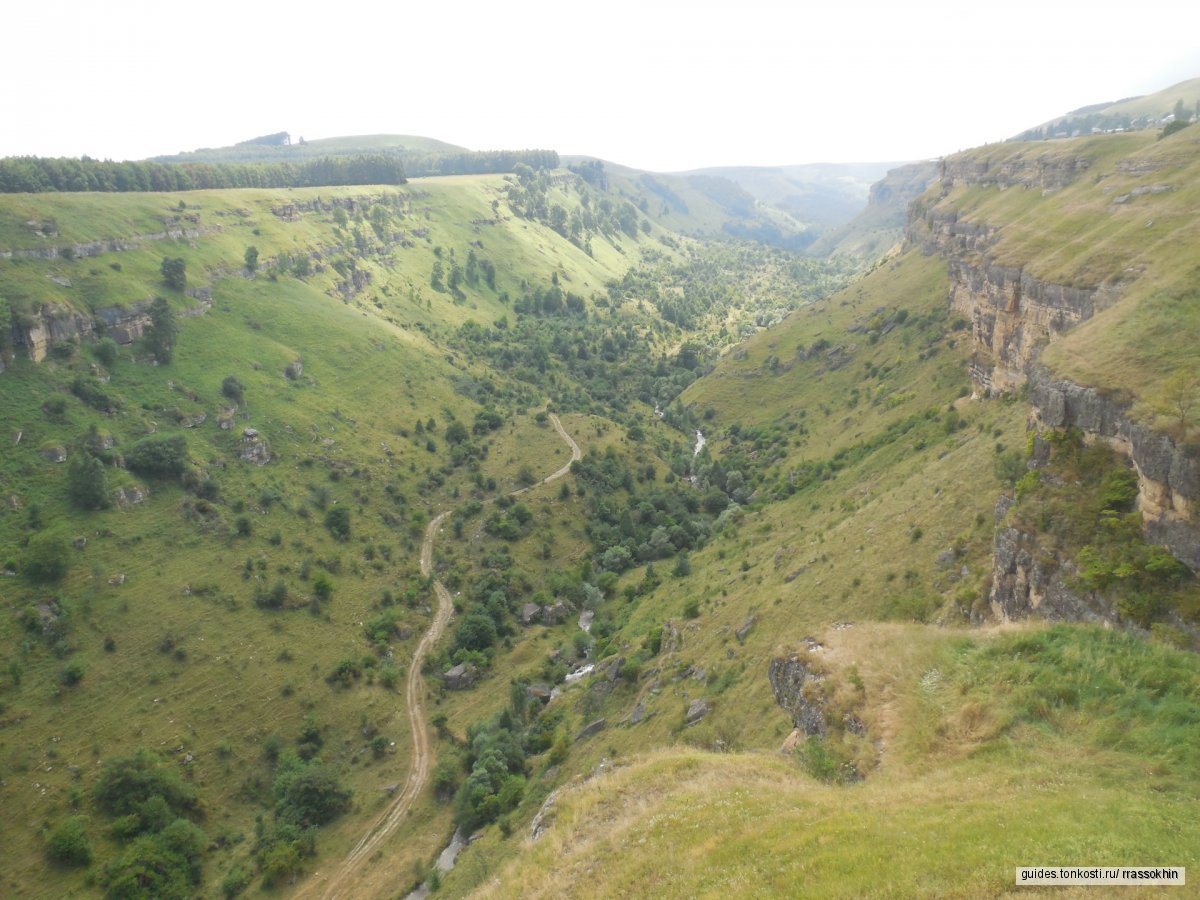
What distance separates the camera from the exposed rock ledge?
26125 millimetres

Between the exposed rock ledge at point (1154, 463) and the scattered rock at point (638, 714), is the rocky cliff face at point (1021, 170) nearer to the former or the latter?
the exposed rock ledge at point (1154, 463)

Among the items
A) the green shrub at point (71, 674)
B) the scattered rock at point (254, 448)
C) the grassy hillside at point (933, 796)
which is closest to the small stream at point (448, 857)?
the grassy hillside at point (933, 796)

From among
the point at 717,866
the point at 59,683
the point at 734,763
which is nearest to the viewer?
the point at 717,866

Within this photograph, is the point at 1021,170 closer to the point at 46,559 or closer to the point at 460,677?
the point at 460,677

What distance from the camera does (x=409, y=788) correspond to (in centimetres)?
6481

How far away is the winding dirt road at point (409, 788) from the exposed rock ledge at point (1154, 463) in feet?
192

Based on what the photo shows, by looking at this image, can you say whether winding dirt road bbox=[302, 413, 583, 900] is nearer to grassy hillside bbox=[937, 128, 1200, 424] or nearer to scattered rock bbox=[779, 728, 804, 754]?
scattered rock bbox=[779, 728, 804, 754]

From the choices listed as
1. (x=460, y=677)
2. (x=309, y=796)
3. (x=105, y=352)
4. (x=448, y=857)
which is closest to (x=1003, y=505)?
(x=448, y=857)

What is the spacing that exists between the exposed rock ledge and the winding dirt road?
58.5 m

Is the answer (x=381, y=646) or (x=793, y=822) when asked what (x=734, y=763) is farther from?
(x=381, y=646)

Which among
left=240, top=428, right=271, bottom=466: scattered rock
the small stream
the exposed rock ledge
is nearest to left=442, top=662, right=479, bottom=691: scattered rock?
the small stream

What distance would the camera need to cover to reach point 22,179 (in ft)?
387

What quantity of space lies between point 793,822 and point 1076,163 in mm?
99396

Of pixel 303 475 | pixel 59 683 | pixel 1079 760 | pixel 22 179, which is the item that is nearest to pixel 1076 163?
pixel 1079 760
